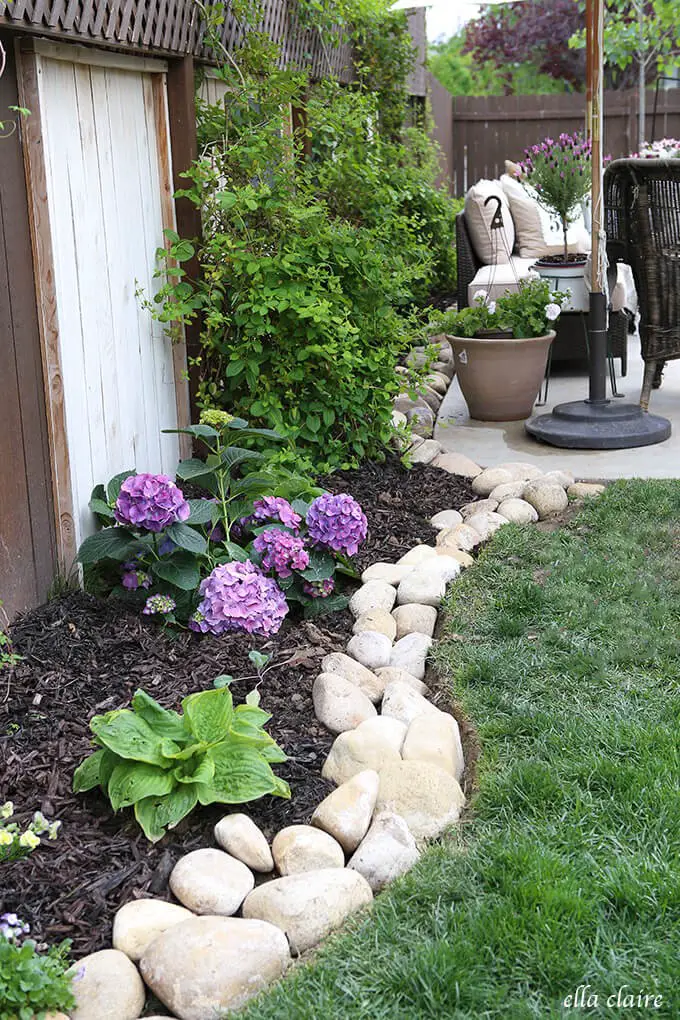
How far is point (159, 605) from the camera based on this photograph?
328cm

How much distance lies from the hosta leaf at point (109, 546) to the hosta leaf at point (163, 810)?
1066mm

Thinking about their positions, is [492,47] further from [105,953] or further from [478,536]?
[105,953]

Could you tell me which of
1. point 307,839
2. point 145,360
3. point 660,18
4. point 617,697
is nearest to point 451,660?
point 617,697

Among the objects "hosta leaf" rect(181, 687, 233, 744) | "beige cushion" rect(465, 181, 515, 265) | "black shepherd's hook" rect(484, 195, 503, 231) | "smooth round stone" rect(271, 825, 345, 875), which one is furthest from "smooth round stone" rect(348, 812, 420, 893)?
"beige cushion" rect(465, 181, 515, 265)

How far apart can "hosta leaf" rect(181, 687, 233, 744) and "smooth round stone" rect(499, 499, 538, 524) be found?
1929mm

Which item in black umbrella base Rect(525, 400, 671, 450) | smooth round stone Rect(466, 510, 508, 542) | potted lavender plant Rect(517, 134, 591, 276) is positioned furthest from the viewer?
potted lavender plant Rect(517, 134, 591, 276)

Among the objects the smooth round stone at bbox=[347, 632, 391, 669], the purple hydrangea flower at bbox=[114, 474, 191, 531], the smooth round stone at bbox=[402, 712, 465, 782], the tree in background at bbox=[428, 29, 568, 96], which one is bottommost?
the smooth round stone at bbox=[402, 712, 465, 782]

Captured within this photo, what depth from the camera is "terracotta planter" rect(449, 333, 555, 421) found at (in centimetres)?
573

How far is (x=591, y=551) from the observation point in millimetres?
3943

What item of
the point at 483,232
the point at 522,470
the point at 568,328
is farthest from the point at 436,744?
the point at 483,232

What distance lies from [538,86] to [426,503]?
57.8 feet

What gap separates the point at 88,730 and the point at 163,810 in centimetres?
44

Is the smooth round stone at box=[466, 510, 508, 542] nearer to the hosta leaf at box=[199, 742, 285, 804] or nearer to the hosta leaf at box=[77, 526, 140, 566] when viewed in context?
the hosta leaf at box=[77, 526, 140, 566]

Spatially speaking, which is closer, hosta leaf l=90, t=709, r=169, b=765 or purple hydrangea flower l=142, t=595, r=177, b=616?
hosta leaf l=90, t=709, r=169, b=765
